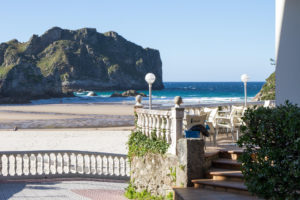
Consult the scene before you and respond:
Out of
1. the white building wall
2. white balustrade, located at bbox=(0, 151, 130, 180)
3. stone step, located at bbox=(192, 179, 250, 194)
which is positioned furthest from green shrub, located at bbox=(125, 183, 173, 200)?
white balustrade, located at bbox=(0, 151, 130, 180)

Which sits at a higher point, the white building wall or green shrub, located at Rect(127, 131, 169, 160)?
the white building wall

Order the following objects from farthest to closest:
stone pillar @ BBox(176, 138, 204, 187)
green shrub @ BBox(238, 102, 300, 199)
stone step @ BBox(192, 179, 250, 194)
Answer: stone pillar @ BBox(176, 138, 204, 187) < stone step @ BBox(192, 179, 250, 194) < green shrub @ BBox(238, 102, 300, 199)

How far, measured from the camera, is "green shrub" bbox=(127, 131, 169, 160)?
967 centimetres

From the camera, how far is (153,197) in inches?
392

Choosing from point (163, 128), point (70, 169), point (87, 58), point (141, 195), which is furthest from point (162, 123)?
point (87, 58)

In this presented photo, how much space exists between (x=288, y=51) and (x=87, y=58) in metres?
146

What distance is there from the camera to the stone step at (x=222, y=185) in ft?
24.5

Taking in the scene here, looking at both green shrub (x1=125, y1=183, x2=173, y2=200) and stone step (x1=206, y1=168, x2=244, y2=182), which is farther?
green shrub (x1=125, y1=183, x2=173, y2=200)

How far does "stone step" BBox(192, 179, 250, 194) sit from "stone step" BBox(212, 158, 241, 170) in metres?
0.59

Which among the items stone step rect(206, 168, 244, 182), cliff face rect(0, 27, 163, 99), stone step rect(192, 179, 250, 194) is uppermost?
cliff face rect(0, 27, 163, 99)

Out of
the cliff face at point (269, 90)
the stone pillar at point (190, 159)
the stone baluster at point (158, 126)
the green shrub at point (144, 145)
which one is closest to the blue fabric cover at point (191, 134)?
the green shrub at point (144, 145)

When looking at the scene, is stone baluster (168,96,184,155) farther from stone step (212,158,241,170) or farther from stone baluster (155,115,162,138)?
stone step (212,158,241,170)

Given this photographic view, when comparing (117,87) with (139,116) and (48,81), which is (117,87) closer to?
(48,81)

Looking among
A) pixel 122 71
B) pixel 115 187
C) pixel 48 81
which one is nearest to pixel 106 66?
pixel 122 71
